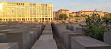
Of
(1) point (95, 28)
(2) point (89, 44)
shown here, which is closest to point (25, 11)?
(1) point (95, 28)

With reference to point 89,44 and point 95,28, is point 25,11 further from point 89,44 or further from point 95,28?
point 89,44

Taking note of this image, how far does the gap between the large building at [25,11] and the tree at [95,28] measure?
224 ft

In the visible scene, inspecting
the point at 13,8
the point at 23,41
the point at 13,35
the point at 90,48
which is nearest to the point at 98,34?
the point at 90,48

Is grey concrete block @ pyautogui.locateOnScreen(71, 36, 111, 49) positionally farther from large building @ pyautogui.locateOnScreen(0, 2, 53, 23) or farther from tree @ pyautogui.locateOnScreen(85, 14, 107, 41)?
large building @ pyautogui.locateOnScreen(0, 2, 53, 23)

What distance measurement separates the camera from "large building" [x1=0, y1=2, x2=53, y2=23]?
74.3 m

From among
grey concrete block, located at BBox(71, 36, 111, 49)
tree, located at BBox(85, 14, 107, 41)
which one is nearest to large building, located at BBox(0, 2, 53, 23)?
tree, located at BBox(85, 14, 107, 41)

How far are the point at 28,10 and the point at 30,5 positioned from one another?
4159mm

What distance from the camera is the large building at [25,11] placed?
2926 inches

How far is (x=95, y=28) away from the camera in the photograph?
7082mm

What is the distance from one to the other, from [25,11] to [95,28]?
2971 inches

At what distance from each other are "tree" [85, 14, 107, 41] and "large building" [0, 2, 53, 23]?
224 ft

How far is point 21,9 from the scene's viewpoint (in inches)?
3019

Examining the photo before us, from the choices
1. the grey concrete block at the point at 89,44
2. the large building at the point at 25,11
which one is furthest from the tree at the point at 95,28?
the large building at the point at 25,11

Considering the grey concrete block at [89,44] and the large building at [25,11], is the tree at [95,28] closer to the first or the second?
the grey concrete block at [89,44]
